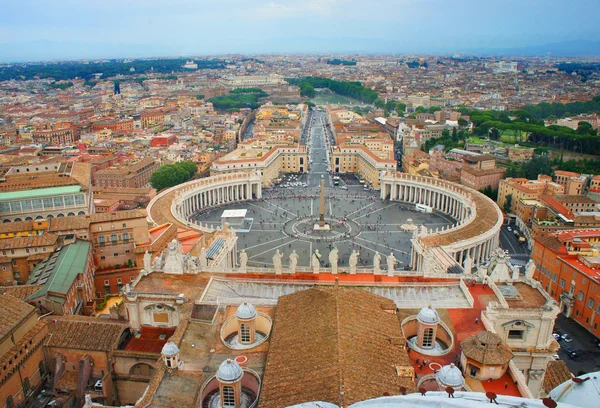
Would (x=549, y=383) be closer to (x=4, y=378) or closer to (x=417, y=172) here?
(x=4, y=378)

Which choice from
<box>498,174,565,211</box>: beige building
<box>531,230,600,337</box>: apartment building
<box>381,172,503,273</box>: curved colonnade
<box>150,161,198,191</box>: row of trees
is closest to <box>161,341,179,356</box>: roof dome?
<box>381,172,503,273</box>: curved colonnade

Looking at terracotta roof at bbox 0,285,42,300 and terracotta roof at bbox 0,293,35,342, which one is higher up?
terracotta roof at bbox 0,293,35,342

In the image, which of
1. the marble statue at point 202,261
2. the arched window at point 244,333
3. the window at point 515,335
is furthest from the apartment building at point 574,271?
the marble statue at point 202,261

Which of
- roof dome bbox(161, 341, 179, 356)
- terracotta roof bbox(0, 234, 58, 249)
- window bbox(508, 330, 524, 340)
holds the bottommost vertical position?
window bbox(508, 330, 524, 340)

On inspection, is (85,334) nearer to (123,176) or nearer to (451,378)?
(451,378)

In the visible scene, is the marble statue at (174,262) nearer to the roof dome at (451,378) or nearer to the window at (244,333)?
the window at (244,333)

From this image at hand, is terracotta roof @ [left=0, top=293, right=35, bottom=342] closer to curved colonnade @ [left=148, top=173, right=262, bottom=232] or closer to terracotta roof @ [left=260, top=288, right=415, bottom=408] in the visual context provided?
terracotta roof @ [left=260, top=288, right=415, bottom=408]

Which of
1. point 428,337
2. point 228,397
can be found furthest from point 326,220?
point 228,397

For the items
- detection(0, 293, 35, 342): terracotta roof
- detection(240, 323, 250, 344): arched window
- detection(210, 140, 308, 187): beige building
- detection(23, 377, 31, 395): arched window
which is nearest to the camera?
detection(240, 323, 250, 344): arched window
